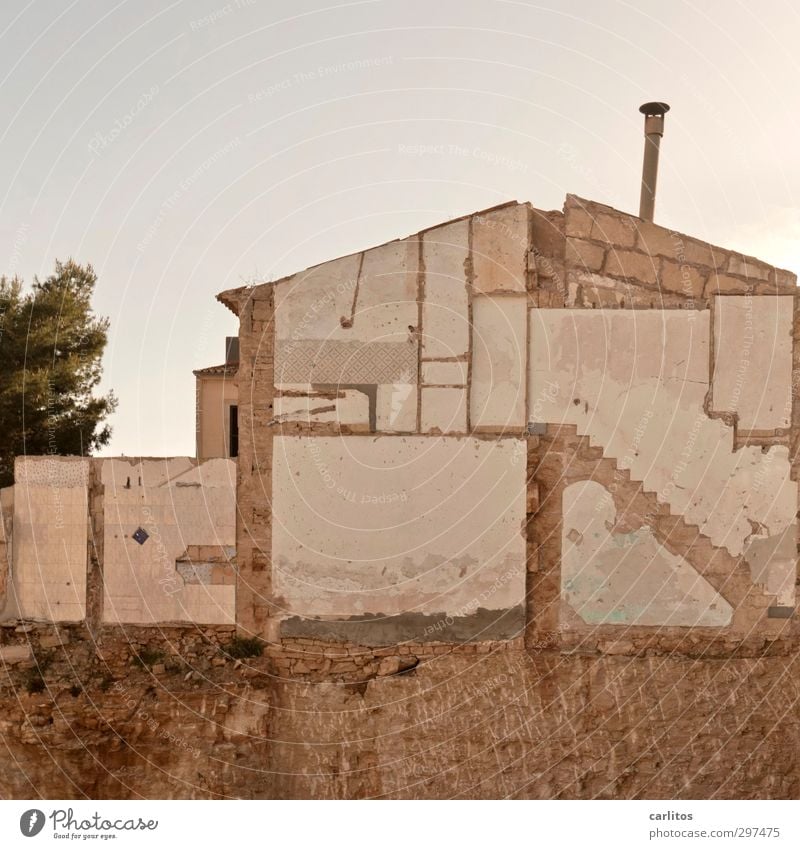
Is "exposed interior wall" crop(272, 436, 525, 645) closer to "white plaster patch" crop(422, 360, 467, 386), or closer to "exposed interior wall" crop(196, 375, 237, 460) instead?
"white plaster patch" crop(422, 360, 467, 386)

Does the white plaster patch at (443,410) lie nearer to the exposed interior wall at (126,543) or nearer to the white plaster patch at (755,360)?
the exposed interior wall at (126,543)

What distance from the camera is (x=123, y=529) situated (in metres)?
7.83

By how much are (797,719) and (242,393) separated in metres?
6.46

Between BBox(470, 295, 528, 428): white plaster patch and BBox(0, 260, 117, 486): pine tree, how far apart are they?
24.9ft

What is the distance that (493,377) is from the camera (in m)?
7.71

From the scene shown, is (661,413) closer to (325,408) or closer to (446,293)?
(446,293)

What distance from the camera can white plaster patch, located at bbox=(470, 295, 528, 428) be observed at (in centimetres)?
770

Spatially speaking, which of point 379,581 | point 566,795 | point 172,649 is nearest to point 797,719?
point 566,795

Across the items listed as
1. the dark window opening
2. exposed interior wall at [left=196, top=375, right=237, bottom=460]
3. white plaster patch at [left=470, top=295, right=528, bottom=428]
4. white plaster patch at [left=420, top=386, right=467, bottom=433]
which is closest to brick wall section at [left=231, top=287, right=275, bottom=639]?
white plaster patch at [left=420, top=386, right=467, bottom=433]

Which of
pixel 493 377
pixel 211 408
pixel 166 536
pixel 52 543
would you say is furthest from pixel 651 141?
pixel 52 543

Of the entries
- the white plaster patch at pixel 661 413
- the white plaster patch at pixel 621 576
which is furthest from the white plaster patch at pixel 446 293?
the white plaster patch at pixel 621 576

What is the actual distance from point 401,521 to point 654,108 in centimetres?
724
